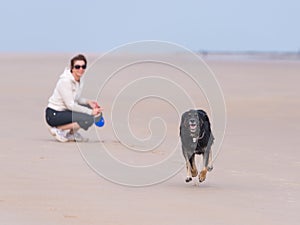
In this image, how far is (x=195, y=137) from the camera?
25.5ft

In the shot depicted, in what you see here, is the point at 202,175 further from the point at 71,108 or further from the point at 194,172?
the point at 71,108

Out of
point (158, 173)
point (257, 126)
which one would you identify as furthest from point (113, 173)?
point (257, 126)

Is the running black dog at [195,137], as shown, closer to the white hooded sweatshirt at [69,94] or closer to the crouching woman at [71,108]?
the crouching woman at [71,108]

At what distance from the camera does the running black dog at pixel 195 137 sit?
7766 millimetres

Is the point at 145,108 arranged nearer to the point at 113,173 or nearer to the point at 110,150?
the point at 110,150

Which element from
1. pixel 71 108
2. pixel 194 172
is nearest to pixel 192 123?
pixel 194 172

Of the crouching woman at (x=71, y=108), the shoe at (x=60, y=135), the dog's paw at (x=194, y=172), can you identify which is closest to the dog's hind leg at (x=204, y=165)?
the dog's paw at (x=194, y=172)

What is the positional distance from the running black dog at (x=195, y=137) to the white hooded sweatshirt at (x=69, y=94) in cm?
329

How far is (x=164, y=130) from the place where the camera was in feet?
42.1

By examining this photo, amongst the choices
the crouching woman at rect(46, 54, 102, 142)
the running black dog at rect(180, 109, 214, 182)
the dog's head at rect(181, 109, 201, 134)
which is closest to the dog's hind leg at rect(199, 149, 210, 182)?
the running black dog at rect(180, 109, 214, 182)

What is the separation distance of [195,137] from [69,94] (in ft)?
11.5

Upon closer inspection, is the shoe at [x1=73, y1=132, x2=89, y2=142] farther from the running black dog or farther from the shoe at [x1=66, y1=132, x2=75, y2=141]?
the running black dog

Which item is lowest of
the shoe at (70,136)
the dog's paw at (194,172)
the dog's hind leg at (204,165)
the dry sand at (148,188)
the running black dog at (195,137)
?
the shoe at (70,136)

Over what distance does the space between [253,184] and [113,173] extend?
4.42 feet
